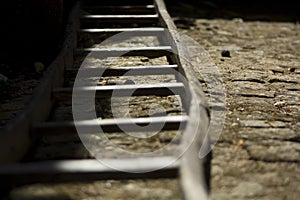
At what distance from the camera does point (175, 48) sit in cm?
304

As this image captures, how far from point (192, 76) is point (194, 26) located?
234 cm

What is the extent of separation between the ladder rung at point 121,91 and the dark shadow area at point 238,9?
2.91 metres

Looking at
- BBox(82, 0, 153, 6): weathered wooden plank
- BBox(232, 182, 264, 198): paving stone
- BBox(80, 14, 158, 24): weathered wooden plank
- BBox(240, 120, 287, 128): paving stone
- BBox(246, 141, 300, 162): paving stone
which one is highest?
BBox(82, 0, 153, 6): weathered wooden plank

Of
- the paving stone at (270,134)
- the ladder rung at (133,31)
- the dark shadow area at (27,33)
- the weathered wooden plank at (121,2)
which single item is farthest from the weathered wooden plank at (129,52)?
the weathered wooden plank at (121,2)

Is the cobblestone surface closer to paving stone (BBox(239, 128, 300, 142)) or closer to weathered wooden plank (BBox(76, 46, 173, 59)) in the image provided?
paving stone (BBox(239, 128, 300, 142))

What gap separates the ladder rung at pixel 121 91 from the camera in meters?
2.37

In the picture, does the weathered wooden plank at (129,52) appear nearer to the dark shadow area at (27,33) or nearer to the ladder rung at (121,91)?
the dark shadow area at (27,33)

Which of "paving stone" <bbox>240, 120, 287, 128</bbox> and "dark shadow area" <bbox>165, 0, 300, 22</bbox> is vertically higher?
"dark shadow area" <bbox>165, 0, 300, 22</bbox>

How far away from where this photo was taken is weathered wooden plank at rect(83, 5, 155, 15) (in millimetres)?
4422

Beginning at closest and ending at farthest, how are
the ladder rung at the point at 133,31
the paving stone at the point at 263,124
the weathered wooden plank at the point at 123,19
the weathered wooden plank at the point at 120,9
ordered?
1. the paving stone at the point at 263,124
2. the ladder rung at the point at 133,31
3. the weathered wooden plank at the point at 123,19
4. the weathered wooden plank at the point at 120,9

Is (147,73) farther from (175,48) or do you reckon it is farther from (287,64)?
(287,64)

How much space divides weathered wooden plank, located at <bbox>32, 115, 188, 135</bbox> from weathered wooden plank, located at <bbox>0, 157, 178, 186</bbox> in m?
0.35

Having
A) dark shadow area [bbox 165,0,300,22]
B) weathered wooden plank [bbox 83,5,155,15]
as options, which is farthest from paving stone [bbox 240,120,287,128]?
dark shadow area [bbox 165,0,300,22]

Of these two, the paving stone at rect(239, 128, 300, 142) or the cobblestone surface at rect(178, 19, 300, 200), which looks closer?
the cobblestone surface at rect(178, 19, 300, 200)
